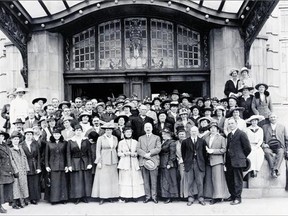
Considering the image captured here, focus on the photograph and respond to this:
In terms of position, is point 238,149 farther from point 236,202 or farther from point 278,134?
point 278,134

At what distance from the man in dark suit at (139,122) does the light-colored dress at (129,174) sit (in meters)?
0.85

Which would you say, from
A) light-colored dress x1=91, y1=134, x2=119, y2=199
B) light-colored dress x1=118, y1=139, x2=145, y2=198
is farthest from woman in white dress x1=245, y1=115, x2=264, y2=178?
light-colored dress x1=91, y1=134, x2=119, y2=199

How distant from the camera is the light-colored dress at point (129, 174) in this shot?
32.1 ft

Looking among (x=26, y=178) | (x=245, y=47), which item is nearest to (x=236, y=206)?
(x=26, y=178)

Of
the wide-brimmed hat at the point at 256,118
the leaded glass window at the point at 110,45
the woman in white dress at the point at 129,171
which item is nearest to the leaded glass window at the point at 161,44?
the leaded glass window at the point at 110,45

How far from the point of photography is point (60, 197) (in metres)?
9.77

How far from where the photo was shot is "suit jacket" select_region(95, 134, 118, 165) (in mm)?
9852

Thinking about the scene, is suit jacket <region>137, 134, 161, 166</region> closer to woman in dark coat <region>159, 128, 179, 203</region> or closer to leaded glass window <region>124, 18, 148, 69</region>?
woman in dark coat <region>159, 128, 179, 203</region>

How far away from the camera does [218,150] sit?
955 centimetres

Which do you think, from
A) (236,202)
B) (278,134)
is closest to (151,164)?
(236,202)

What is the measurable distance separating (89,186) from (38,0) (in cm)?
576

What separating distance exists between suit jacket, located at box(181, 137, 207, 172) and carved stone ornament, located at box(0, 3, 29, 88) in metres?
6.58

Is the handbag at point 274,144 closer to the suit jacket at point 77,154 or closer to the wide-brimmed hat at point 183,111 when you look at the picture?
the wide-brimmed hat at point 183,111

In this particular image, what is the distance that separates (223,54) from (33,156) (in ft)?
24.2
